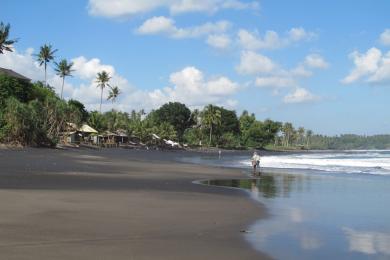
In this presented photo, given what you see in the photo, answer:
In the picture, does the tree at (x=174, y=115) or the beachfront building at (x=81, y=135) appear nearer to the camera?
the beachfront building at (x=81, y=135)

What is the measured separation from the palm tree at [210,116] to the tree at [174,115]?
628cm

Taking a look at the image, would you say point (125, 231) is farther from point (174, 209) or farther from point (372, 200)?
point (372, 200)

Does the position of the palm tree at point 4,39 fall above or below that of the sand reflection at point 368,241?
above

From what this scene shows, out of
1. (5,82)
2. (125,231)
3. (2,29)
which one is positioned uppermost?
(2,29)

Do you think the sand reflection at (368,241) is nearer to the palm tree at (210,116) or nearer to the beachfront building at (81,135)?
the beachfront building at (81,135)

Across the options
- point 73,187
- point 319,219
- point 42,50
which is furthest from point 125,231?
point 42,50

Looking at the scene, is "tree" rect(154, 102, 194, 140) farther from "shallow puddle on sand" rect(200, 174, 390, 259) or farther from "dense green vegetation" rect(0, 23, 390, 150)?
"shallow puddle on sand" rect(200, 174, 390, 259)

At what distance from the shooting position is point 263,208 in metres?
13.5

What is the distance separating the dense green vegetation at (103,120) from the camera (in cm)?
5438

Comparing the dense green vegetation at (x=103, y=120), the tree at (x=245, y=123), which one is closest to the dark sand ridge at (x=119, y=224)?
the dense green vegetation at (x=103, y=120)

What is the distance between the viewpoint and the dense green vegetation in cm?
5438

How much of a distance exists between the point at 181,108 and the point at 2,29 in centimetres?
7972

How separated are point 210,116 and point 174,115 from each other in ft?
34.7

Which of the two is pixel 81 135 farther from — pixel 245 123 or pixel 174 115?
pixel 245 123
